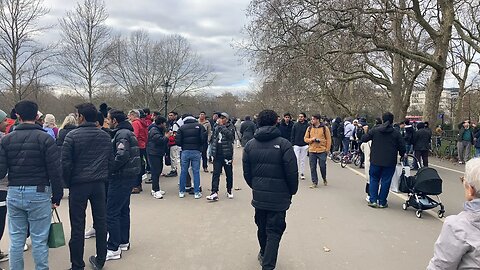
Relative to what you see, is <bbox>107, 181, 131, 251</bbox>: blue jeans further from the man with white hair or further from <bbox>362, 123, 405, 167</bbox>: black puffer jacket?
<bbox>362, 123, 405, 167</bbox>: black puffer jacket

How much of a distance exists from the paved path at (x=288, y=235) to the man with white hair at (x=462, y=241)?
8.18 ft

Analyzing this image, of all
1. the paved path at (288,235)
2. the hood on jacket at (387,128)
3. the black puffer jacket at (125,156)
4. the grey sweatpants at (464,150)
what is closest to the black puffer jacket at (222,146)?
the paved path at (288,235)

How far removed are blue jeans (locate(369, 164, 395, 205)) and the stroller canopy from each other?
0.62 m

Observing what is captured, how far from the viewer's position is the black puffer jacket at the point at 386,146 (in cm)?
751

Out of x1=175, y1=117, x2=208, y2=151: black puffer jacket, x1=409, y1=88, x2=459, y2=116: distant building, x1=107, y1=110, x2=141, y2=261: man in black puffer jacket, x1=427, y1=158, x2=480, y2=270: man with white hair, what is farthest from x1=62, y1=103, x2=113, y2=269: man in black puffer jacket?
x1=409, y1=88, x2=459, y2=116: distant building

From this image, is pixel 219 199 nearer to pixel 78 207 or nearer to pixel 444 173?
pixel 78 207

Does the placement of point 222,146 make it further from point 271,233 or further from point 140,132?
point 271,233

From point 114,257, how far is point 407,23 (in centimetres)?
2831

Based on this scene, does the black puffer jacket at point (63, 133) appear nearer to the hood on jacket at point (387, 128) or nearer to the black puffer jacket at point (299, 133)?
the hood on jacket at point (387, 128)

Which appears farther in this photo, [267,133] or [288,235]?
[288,235]

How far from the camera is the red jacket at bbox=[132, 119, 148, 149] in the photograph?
9.08 metres

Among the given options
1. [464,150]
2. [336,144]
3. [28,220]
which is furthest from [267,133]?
[464,150]

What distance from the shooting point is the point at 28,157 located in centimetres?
393

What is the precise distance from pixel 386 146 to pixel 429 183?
1.06m
